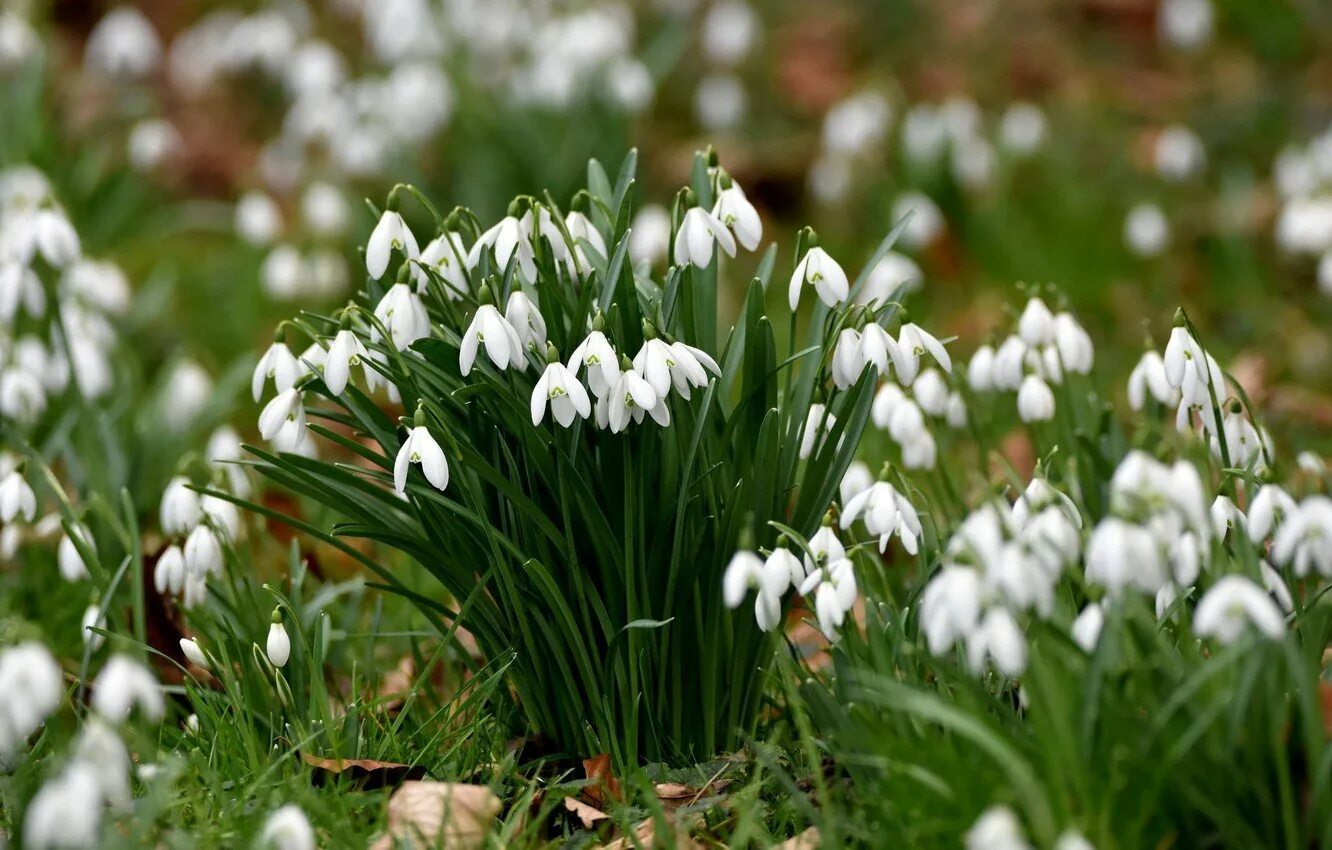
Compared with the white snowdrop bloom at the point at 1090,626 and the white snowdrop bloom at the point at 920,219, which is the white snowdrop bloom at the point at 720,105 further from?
the white snowdrop bloom at the point at 1090,626

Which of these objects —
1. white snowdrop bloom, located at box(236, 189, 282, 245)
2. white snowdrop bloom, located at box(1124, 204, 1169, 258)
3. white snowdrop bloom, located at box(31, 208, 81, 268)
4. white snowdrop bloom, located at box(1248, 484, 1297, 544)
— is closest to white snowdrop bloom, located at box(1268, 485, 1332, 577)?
white snowdrop bloom, located at box(1248, 484, 1297, 544)

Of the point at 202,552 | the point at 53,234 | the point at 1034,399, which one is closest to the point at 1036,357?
the point at 1034,399

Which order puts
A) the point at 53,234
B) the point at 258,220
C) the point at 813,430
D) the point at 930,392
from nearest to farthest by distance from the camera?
the point at 813,430
the point at 930,392
the point at 53,234
the point at 258,220

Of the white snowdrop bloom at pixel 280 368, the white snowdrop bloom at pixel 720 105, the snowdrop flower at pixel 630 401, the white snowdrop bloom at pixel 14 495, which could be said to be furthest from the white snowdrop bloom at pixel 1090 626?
Result: the white snowdrop bloom at pixel 720 105

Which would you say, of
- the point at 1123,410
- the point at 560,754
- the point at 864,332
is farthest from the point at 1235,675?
the point at 1123,410

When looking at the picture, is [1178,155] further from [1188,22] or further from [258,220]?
[258,220]

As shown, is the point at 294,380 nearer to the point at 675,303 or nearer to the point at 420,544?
the point at 420,544

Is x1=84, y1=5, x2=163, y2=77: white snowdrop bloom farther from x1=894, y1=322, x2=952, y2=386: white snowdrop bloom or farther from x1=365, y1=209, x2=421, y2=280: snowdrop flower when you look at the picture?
x1=894, y1=322, x2=952, y2=386: white snowdrop bloom
